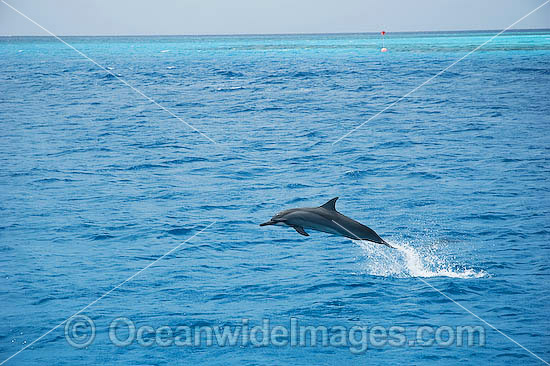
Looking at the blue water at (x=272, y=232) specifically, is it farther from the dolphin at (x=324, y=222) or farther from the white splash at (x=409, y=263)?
the dolphin at (x=324, y=222)

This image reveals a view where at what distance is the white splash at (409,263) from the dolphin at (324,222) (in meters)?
4.32

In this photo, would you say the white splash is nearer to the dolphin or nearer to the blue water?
the blue water

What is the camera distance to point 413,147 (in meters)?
29.5

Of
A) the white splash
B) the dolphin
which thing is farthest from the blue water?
the dolphin

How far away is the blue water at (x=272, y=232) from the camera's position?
1259cm

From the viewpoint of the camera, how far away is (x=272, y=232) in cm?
1809

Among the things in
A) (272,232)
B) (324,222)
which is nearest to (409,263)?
(272,232)

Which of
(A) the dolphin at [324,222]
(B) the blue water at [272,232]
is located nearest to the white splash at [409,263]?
(B) the blue water at [272,232]

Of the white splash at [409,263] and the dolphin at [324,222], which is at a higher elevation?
the dolphin at [324,222]

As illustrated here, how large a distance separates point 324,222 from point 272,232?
7.31 metres

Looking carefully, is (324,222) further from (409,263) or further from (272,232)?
(272,232)

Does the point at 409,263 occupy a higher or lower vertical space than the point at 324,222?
lower

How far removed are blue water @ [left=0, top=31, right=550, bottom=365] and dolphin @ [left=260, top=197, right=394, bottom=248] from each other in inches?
89.9

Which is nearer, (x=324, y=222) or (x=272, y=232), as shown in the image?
(x=324, y=222)
